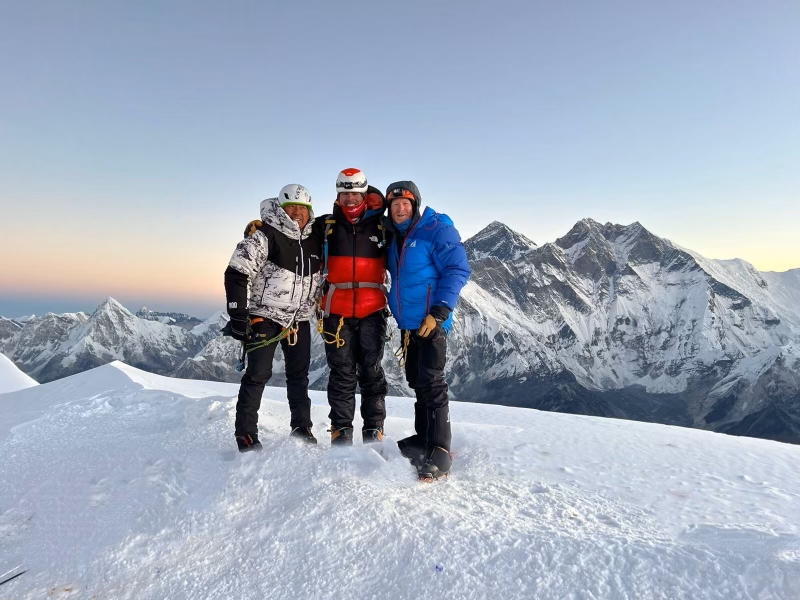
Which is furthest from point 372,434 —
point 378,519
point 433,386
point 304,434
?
point 378,519

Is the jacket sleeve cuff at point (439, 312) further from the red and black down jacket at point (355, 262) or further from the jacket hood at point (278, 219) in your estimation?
the jacket hood at point (278, 219)

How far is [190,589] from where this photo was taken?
318 cm

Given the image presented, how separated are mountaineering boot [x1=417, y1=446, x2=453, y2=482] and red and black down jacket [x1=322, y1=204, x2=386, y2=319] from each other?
5.85 ft

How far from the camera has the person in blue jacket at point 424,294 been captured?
529 cm

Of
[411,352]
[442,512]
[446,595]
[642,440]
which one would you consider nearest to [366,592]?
[446,595]

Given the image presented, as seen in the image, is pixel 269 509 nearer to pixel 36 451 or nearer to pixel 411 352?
pixel 411 352

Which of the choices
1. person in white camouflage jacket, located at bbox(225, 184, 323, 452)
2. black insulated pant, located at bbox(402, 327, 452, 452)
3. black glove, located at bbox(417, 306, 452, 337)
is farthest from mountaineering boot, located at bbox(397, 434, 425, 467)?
black glove, located at bbox(417, 306, 452, 337)

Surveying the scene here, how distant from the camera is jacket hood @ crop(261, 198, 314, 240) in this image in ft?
18.2

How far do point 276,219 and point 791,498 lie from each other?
20.2ft

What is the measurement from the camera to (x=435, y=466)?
489 cm

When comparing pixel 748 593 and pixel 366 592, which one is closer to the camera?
pixel 748 593

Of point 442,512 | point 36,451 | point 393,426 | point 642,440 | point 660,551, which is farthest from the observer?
point 393,426

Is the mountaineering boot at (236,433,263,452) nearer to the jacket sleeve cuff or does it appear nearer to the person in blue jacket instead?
the person in blue jacket

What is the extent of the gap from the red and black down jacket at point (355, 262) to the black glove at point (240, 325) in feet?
3.12
